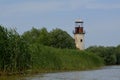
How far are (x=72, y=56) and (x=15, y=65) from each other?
20.9 m

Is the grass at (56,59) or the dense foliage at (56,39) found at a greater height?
the dense foliage at (56,39)

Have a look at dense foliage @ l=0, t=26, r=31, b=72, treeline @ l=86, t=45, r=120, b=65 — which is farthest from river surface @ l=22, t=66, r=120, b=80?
treeline @ l=86, t=45, r=120, b=65

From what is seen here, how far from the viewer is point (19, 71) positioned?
1539 inches

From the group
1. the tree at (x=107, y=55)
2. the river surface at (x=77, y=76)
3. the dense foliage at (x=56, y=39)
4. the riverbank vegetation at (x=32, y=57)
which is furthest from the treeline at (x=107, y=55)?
the river surface at (x=77, y=76)

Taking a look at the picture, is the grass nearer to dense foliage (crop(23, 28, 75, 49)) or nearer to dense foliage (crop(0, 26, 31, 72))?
dense foliage (crop(0, 26, 31, 72))

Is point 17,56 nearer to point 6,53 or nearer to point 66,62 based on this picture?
point 6,53

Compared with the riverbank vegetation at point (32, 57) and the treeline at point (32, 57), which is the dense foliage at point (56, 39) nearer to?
the riverbank vegetation at point (32, 57)

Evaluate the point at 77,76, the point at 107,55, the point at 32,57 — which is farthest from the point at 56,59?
the point at 107,55

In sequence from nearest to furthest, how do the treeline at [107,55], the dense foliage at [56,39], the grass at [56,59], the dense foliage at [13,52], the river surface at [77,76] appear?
the river surface at [77,76], the dense foliage at [13,52], the grass at [56,59], the dense foliage at [56,39], the treeline at [107,55]

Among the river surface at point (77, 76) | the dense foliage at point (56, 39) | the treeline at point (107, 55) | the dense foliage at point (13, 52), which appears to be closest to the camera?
the river surface at point (77, 76)

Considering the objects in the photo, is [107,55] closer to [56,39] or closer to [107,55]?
[107,55]

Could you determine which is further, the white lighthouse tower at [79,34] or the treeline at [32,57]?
the white lighthouse tower at [79,34]

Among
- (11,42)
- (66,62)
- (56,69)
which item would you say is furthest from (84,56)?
(11,42)

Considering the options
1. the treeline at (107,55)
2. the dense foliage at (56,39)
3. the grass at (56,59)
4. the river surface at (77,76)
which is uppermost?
the dense foliage at (56,39)
